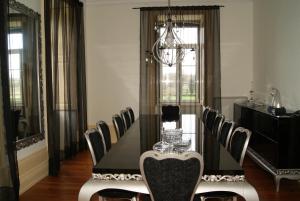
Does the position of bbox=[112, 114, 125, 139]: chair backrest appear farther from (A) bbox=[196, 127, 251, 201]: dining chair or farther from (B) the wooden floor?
(A) bbox=[196, 127, 251, 201]: dining chair

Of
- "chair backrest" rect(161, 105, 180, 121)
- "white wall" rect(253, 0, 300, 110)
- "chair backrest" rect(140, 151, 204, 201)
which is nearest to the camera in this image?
"chair backrest" rect(140, 151, 204, 201)

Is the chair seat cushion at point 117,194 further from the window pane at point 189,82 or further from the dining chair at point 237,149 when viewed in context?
the window pane at point 189,82

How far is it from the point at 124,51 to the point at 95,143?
407 cm

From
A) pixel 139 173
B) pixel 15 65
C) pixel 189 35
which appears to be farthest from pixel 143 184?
pixel 189 35

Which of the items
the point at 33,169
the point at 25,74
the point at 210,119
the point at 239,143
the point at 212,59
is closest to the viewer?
the point at 239,143

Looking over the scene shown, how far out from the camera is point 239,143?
9.27 feet

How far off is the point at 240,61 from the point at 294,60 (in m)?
2.16

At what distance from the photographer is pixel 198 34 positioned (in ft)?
21.2

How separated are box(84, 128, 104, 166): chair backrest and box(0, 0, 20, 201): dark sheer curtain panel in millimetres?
1169

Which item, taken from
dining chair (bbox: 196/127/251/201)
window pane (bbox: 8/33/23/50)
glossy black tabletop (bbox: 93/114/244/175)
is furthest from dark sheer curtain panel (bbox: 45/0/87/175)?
dining chair (bbox: 196/127/251/201)

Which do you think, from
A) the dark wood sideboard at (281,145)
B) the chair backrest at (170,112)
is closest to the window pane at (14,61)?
the chair backrest at (170,112)

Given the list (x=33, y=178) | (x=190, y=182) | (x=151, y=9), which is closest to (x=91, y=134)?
(x=190, y=182)

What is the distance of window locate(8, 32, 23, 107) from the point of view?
12.4 ft

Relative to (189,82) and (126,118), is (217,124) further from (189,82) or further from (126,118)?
(189,82)
